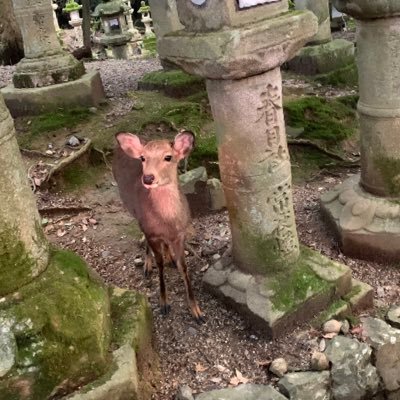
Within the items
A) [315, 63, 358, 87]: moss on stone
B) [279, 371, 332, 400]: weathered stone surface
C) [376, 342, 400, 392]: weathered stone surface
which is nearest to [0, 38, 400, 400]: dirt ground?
[279, 371, 332, 400]: weathered stone surface

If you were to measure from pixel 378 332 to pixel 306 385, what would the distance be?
68 cm

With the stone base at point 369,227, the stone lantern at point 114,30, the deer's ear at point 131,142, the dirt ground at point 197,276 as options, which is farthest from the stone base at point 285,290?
the stone lantern at point 114,30

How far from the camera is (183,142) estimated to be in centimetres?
334

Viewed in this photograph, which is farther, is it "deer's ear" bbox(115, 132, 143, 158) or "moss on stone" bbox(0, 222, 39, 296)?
"deer's ear" bbox(115, 132, 143, 158)

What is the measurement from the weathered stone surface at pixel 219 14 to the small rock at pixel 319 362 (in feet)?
6.28

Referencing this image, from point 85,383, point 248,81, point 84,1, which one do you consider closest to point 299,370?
point 85,383

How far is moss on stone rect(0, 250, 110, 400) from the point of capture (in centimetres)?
265

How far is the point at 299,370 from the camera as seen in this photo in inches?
128

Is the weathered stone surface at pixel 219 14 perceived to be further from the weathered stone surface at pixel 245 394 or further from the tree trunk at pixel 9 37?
the tree trunk at pixel 9 37

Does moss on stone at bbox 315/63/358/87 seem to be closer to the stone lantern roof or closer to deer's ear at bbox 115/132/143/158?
deer's ear at bbox 115/132/143/158

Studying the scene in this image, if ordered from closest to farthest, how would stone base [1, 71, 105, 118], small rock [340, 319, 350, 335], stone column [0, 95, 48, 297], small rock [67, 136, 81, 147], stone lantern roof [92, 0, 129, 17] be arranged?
1. stone column [0, 95, 48, 297]
2. small rock [340, 319, 350, 335]
3. small rock [67, 136, 81, 147]
4. stone base [1, 71, 105, 118]
5. stone lantern roof [92, 0, 129, 17]

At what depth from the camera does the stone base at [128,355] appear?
2.74 m

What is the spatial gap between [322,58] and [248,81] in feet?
17.0

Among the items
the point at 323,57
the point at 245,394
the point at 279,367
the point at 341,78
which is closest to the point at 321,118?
the point at 341,78
